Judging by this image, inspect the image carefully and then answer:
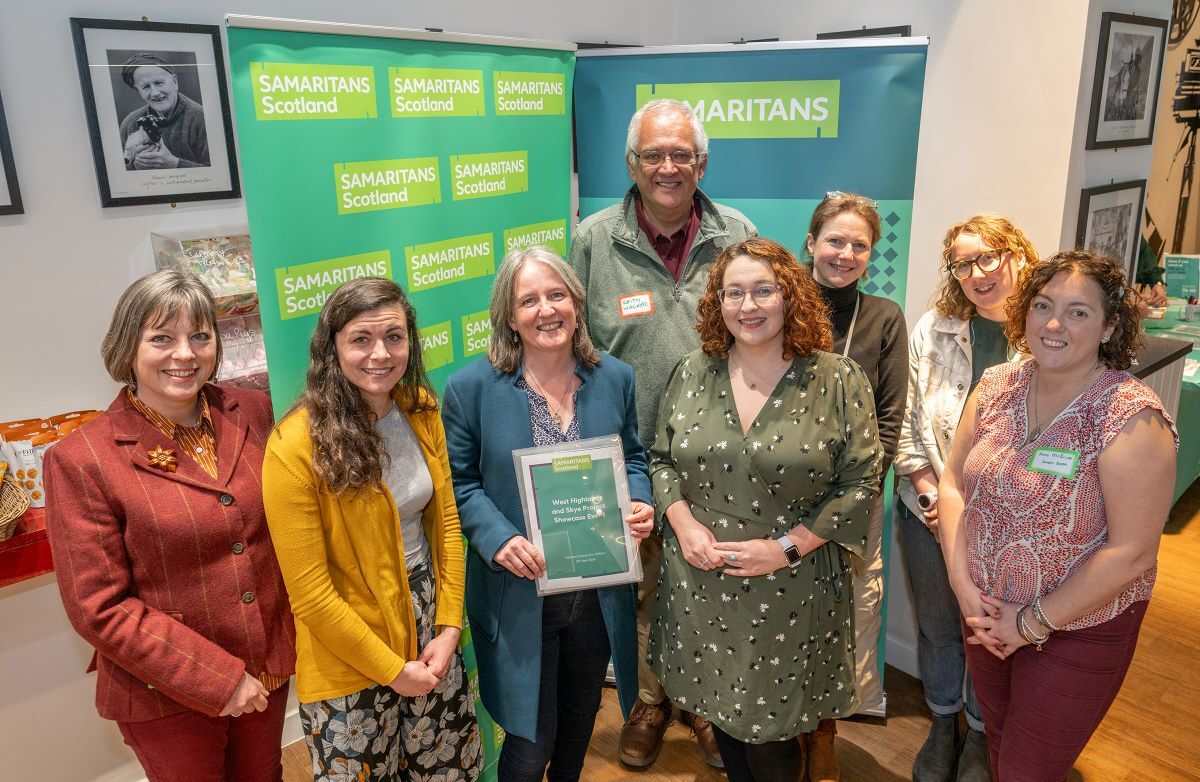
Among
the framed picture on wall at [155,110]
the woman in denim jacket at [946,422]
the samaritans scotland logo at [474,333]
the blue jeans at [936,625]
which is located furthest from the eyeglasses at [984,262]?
the framed picture on wall at [155,110]

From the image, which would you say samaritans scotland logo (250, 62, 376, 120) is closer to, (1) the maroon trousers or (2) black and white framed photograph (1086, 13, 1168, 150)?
(1) the maroon trousers

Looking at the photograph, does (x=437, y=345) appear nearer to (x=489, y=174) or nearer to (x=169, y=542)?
(x=489, y=174)

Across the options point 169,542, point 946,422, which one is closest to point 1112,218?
point 946,422

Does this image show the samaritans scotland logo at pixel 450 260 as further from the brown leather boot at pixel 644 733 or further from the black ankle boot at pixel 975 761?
the black ankle boot at pixel 975 761

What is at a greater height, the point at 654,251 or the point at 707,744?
the point at 654,251

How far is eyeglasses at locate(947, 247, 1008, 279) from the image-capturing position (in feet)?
7.91

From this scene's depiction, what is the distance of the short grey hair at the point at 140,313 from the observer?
5.71 feet

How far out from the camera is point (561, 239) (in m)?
3.19

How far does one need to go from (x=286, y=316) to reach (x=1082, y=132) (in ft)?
9.60

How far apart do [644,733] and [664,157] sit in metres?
2.10

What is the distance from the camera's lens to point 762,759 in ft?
7.34

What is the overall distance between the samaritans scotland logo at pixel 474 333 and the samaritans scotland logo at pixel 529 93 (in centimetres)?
69

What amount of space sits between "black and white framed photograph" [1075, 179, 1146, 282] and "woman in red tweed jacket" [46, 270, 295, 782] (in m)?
3.00

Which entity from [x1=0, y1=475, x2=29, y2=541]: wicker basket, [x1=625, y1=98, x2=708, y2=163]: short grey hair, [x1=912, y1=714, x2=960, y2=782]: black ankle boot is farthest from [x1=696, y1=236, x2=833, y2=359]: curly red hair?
[x1=0, y1=475, x2=29, y2=541]: wicker basket
